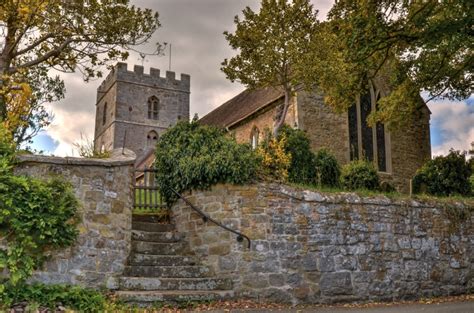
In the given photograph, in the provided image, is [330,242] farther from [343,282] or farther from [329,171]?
[329,171]

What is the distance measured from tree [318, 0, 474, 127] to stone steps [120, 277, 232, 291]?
6.26m

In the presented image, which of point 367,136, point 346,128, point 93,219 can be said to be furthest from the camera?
point 367,136

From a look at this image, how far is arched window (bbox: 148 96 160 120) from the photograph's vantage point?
4619cm

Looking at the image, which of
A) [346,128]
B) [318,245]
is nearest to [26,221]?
[318,245]

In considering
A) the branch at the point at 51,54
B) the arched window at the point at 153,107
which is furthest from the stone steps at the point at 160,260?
the arched window at the point at 153,107

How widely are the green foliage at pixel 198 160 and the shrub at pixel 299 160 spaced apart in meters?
2.56

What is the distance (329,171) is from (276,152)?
190cm

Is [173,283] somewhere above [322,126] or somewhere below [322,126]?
below

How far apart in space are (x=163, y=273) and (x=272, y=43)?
8.22m

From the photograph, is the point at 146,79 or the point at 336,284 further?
the point at 146,79

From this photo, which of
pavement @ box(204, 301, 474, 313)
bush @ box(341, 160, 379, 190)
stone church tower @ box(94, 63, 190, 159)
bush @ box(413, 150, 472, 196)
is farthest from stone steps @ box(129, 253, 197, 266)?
stone church tower @ box(94, 63, 190, 159)

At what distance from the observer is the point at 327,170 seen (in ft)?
42.8

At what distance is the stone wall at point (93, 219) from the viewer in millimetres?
7961

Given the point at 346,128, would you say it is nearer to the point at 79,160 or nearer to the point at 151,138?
the point at 79,160
